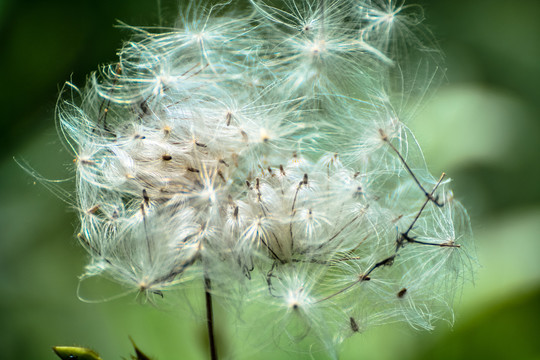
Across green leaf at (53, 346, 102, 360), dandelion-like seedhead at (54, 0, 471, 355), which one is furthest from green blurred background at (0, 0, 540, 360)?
green leaf at (53, 346, 102, 360)

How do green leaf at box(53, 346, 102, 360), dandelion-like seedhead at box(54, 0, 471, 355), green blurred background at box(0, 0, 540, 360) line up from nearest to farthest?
green leaf at box(53, 346, 102, 360), dandelion-like seedhead at box(54, 0, 471, 355), green blurred background at box(0, 0, 540, 360)

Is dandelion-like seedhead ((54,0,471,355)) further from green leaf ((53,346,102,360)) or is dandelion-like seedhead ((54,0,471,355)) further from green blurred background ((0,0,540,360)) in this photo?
green blurred background ((0,0,540,360))

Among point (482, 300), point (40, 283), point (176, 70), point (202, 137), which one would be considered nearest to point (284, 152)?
point (202, 137)

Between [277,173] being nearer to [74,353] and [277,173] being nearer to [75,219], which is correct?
[74,353]

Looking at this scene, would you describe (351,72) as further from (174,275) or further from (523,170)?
(523,170)

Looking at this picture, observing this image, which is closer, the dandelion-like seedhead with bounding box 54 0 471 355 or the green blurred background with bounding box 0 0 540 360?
the dandelion-like seedhead with bounding box 54 0 471 355

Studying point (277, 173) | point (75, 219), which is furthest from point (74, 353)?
point (75, 219)
